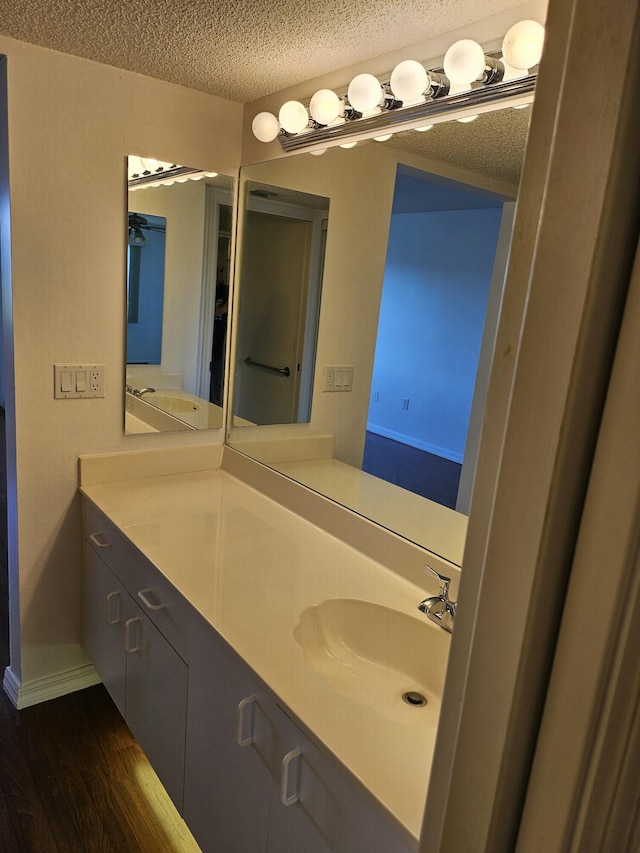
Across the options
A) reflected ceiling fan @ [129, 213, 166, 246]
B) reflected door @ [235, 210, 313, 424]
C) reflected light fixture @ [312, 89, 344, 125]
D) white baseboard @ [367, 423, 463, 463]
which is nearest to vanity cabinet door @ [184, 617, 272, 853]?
white baseboard @ [367, 423, 463, 463]

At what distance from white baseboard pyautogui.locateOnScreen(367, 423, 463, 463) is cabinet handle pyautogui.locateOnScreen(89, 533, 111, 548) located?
0.87 m

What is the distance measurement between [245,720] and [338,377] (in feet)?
3.40

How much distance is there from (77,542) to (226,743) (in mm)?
1068

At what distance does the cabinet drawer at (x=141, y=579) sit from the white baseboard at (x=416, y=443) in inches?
27.4

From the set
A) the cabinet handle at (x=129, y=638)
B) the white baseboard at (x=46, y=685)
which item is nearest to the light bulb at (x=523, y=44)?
the cabinet handle at (x=129, y=638)

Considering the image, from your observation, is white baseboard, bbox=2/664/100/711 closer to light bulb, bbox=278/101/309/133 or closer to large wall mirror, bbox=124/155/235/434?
large wall mirror, bbox=124/155/235/434

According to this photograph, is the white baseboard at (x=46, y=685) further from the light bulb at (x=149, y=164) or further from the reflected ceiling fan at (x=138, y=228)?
the light bulb at (x=149, y=164)

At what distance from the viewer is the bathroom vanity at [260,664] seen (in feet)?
3.23

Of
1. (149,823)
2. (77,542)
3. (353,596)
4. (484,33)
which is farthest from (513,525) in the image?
(77,542)

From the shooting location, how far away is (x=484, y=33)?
A: 4.42ft

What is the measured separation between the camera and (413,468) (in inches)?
63.6

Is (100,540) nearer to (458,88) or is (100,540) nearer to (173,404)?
(173,404)

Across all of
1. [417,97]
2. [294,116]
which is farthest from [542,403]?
[294,116]

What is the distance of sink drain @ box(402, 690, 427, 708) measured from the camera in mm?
1274
